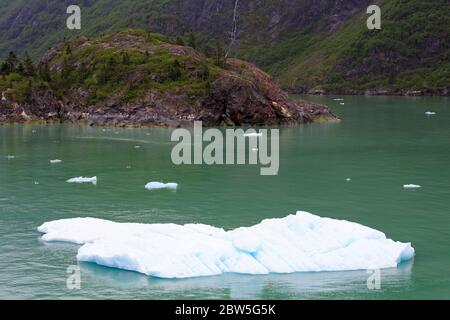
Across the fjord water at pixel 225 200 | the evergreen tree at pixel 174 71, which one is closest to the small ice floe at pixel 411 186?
the fjord water at pixel 225 200

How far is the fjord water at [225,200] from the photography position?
24.5 m

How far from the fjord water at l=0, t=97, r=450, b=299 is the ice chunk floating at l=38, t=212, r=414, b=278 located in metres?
0.51

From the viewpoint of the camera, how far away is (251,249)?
25812 mm

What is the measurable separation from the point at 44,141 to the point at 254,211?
4752 cm

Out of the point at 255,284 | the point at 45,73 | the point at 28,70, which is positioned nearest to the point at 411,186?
the point at 255,284

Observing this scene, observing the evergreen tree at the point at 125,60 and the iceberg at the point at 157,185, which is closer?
the iceberg at the point at 157,185

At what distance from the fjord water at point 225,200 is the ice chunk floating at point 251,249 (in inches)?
19.9

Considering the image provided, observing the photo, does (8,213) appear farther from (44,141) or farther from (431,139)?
(431,139)

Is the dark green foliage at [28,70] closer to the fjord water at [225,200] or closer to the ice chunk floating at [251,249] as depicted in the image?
the fjord water at [225,200]

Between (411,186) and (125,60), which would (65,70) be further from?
(411,186)

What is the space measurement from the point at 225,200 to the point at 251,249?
1633 cm

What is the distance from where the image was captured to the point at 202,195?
43.9 meters

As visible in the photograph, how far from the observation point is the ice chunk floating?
83.6 ft

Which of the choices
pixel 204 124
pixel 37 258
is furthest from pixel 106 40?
pixel 37 258
